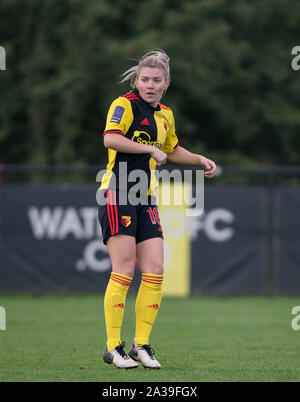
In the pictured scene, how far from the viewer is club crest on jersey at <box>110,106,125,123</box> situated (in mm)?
5648

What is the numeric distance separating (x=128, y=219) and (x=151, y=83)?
959 mm

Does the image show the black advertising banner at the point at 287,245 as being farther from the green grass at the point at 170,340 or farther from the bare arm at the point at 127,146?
the bare arm at the point at 127,146

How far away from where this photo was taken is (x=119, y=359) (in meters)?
5.62

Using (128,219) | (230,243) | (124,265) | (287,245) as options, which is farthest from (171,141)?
(287,245)

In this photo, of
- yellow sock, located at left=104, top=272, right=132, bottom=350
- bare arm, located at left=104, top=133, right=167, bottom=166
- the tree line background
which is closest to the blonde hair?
bare arm, located at left=104, top=133, right=167, bottom=166

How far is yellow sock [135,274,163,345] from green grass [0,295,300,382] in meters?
0.26

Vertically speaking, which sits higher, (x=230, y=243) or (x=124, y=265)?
(x=124, y=265)

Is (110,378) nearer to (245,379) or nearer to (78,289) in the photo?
(245,379)

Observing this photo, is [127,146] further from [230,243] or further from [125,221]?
[230,243]

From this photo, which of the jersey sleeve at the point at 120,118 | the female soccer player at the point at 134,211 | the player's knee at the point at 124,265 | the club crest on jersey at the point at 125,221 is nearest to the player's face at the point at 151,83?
the female soccer player at the point at 134,211

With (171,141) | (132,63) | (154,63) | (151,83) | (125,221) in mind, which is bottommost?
(125,221)

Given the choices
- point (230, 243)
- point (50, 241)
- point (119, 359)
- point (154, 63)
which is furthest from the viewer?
point (230, 243)

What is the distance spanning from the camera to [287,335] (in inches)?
318
